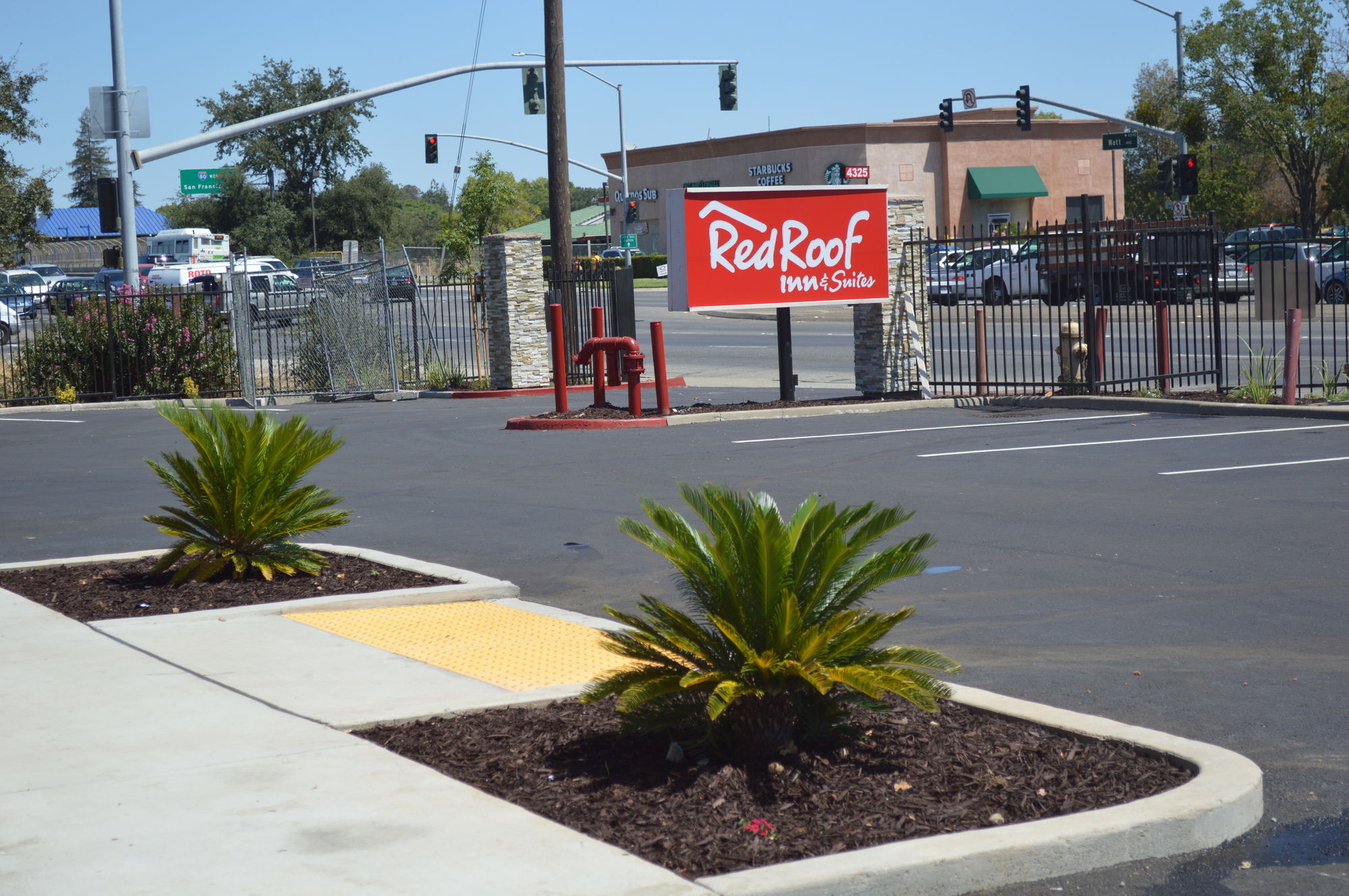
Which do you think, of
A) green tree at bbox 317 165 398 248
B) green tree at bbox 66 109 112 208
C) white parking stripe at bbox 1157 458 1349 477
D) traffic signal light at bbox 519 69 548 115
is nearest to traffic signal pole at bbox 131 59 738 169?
traffic signal light at bbox 519 69 548 115

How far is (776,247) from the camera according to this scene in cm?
1809

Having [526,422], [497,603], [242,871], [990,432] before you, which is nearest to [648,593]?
[497,603]

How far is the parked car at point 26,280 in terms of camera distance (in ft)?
173

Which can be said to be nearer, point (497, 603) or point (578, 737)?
point (578, 737)

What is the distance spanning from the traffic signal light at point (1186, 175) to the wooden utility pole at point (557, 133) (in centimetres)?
1949

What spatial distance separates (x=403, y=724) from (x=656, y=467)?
7658 mm

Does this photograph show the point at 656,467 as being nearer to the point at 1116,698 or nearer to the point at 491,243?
the point at 1116,698

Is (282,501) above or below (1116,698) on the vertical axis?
above

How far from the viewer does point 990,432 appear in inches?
587

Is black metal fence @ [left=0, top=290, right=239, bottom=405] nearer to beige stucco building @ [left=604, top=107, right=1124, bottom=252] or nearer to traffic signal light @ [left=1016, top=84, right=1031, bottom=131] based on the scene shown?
traffic signal light @ [left=1016, top=84, right=1031, bottom=131]

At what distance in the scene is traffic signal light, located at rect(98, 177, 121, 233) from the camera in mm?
24922

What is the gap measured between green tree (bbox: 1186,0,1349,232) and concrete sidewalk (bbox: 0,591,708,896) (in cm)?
4409

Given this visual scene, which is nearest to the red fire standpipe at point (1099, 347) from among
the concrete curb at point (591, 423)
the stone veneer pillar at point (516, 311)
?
the concrete curb at point (591, 423)

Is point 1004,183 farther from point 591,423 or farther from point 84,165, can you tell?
point 84,165
